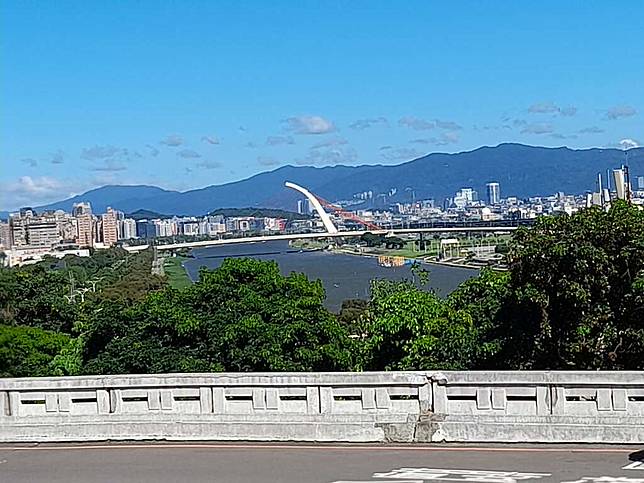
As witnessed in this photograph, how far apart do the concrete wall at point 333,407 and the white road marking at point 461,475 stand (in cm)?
152

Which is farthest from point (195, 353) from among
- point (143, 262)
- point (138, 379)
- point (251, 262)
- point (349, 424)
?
point (143, 262)

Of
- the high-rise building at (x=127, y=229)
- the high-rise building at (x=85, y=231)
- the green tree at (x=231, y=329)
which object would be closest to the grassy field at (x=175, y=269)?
the high-rise building at (x=85, y=231)

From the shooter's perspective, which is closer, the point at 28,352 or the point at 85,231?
the point at 28,352

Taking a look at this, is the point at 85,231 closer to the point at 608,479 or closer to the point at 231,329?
the point at 231,329

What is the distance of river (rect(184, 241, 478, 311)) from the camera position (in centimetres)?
8669

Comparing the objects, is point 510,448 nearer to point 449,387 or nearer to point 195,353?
point 449,387

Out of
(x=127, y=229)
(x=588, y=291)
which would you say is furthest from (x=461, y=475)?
(x=127, y=229)

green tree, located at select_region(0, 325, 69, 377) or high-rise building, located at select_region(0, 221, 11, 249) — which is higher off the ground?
high-rise building, located at select_region(0, 221, 11, 249)

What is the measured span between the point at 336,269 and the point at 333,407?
109 metres

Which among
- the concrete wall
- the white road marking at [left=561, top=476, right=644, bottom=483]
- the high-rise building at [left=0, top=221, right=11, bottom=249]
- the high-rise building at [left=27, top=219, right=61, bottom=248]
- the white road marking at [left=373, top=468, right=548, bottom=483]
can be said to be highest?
the high-rise building at [left=27, top=219, right=61, bottom=248]

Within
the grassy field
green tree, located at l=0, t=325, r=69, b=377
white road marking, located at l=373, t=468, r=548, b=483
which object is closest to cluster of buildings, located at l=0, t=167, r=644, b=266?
the grassy field

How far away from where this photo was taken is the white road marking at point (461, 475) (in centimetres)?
922

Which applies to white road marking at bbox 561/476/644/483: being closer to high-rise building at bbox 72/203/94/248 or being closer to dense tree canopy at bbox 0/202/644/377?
dense tree canopy at bbox 0/202/644/377

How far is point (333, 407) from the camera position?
11.8 metres
